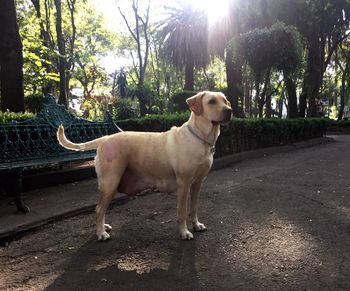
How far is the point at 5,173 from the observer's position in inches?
217

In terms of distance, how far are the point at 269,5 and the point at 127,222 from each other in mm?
20696

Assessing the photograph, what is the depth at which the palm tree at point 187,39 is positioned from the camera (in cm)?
2747

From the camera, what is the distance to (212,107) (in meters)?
4.39

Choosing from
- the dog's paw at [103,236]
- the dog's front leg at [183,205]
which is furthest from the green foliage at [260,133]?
the dog's paw at [103,236]

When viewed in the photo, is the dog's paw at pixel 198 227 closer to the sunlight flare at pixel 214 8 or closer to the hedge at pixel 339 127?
the sunlight flare at pixel 214 8

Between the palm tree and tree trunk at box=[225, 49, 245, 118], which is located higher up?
the palm tree

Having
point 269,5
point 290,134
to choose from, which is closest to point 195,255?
point 290,134

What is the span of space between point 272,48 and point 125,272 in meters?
15.0

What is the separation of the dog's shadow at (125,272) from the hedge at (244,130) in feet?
21.6

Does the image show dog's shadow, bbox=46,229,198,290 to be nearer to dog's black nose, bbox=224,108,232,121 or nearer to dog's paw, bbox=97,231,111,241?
dog's paw, bbox=97,231,111,241

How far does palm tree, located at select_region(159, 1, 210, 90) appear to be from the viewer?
90.1ft

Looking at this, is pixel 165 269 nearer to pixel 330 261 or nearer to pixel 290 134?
pixel 330 261

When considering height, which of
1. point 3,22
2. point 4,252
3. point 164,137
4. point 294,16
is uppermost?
point 294,16

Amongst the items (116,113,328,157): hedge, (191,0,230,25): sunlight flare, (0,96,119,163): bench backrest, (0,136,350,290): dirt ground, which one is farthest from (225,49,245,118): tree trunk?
(0,136,350,290): dirt ground
